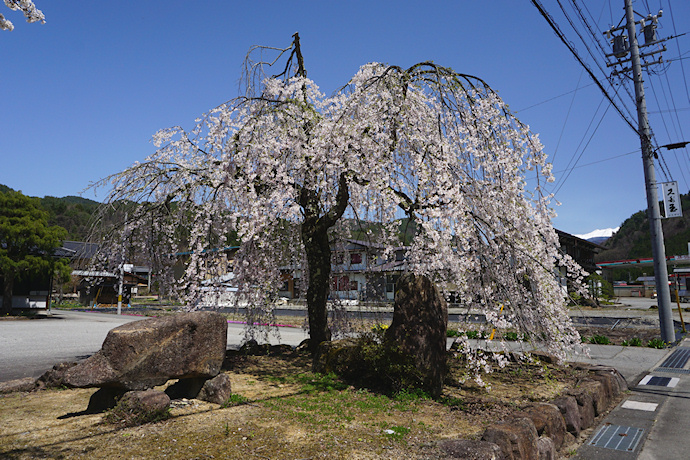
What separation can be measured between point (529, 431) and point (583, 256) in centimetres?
5027

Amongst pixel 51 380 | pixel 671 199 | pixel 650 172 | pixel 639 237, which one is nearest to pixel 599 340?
pixel 671 199

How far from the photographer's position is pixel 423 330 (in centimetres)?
653

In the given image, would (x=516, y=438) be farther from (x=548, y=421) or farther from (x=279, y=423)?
(x=279, y=423)

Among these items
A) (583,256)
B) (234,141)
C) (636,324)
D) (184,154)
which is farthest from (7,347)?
(583,256)

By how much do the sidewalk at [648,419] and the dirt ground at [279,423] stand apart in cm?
64

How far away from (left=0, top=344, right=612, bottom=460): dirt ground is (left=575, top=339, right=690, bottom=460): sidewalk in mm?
638

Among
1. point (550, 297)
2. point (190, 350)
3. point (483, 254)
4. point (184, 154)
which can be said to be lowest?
point (190, 350)

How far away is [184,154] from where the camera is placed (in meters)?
9.21

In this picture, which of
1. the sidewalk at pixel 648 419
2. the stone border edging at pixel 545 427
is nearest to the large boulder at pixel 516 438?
the stone border edging at pixel 545 427

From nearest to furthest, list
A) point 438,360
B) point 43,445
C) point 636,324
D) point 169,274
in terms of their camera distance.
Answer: point 43,445 → point 438,360 → point 169,274 → point 636,324

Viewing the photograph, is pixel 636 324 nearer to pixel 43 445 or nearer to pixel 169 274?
pixel 169 274

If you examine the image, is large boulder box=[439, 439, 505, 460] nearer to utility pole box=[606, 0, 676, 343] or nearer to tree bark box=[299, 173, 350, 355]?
tree bark box=[299, 173, 350, 355]

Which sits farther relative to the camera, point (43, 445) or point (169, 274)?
point (169, 274)

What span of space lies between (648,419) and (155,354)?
7344 millimetres
